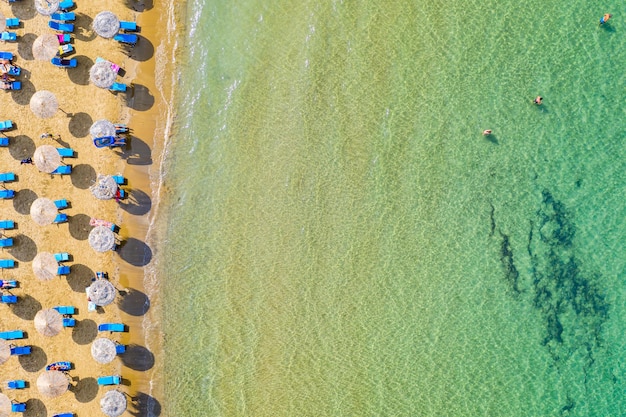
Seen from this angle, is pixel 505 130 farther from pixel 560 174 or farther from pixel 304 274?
pixel 304 274

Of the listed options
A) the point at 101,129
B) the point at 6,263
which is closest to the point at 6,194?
the point at 6,263

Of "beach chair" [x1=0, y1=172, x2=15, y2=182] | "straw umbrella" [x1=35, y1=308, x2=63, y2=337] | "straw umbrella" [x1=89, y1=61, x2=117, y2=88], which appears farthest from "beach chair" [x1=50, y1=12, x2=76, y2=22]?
"straw umbrella" [x1=35, y1=308, x2=63, y2=337]

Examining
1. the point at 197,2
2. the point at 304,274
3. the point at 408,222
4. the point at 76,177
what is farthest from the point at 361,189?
the point at 76,177

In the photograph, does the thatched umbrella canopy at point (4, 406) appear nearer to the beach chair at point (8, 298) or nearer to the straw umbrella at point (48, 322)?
the straw umbrella at point (48, 322)

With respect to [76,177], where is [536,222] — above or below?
A: above

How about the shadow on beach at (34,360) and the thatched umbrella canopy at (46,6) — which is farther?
the shadow on beach at (34,360)

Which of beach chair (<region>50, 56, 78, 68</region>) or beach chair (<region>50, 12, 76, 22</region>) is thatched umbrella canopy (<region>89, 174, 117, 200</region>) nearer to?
beach chair (<region>50, 56, 78, 68</region>)

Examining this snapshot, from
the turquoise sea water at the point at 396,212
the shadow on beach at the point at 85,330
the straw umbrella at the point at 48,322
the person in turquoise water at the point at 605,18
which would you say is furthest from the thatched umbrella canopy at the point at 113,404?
the person in turquoise water at the point at 605,18
